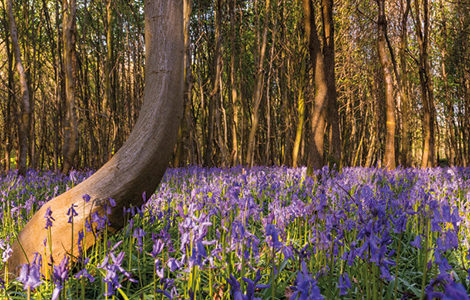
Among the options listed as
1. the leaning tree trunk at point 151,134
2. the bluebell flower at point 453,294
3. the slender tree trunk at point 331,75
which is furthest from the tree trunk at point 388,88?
the bluebell flower at point 453,294

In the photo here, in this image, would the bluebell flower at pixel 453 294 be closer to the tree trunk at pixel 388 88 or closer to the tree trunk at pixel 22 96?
the tree trunk at pixel 22 96

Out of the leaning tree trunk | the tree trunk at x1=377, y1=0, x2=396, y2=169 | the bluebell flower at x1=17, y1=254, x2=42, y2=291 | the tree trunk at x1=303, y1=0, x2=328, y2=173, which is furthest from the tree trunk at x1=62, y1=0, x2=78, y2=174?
the tree trunk at x1=377, y1=0, x2=396, y2=169

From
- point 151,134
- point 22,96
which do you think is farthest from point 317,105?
point 22,96

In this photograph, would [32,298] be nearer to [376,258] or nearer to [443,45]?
[376,258]

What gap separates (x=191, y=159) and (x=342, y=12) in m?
9.76

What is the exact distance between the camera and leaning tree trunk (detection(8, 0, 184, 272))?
2783mm

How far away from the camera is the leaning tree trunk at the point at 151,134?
2.78m

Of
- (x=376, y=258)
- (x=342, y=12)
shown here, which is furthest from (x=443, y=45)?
(x=376, y=258)

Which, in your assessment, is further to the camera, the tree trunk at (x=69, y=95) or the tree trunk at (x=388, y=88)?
the tree trunk at (x=388, y=88)

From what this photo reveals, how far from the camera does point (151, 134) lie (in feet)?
9.60

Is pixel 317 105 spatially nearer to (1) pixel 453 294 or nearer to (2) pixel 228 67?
(1) pixel 453 294

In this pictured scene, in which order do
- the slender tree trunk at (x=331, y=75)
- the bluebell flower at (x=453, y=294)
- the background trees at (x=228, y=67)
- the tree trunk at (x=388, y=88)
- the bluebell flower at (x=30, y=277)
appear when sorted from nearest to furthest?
the bluebell flower at (x=453, y=294) → the bluebell flower at (x=30, y=277) → the slender tree trunk at (x=331, y=75) → the tree trunk at (x=388, y=88) → the background trees at (x=228, y=67)

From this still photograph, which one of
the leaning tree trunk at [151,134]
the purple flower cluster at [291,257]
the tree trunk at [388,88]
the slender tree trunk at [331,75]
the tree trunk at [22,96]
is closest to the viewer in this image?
the purple flower cluster at [291,257]

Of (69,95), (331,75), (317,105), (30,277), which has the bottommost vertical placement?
(30,277)
